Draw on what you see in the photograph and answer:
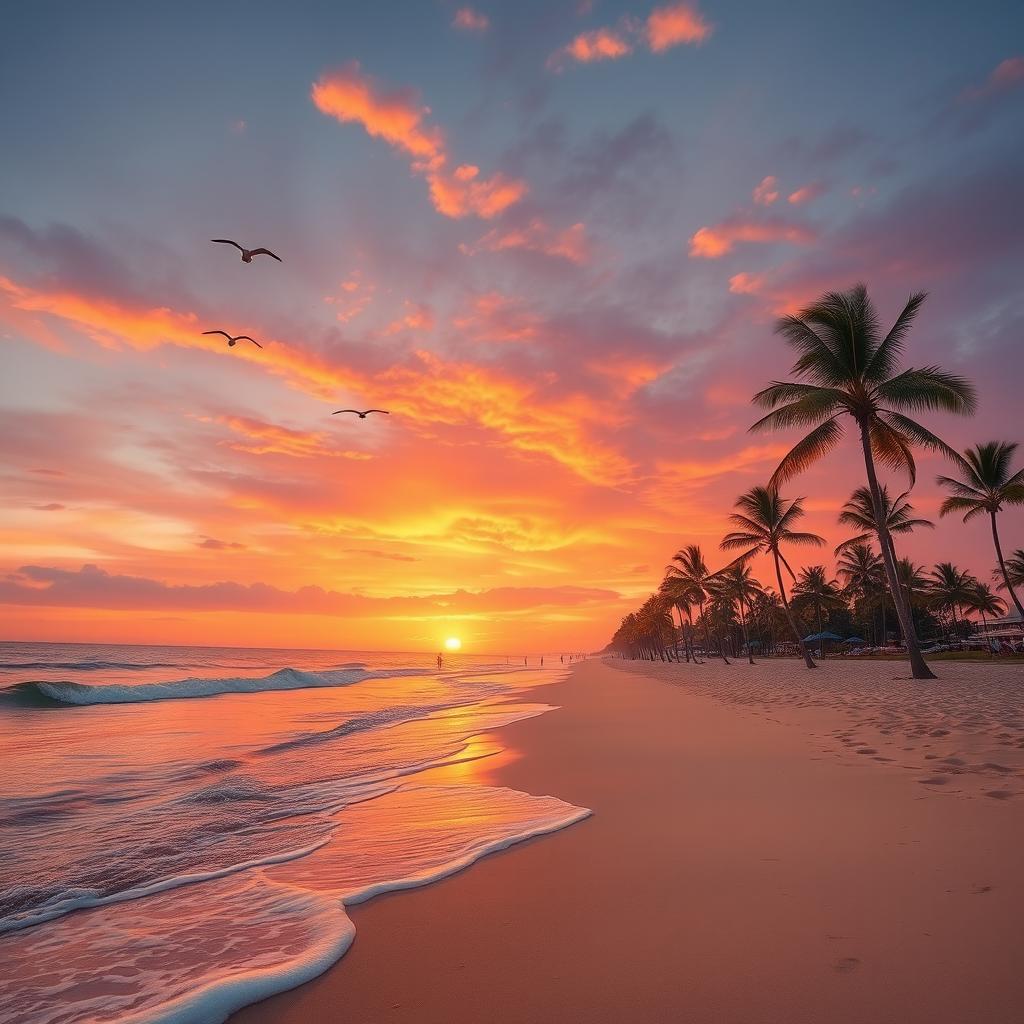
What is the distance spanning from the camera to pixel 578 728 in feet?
40.4

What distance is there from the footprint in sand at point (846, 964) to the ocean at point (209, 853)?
244 cm

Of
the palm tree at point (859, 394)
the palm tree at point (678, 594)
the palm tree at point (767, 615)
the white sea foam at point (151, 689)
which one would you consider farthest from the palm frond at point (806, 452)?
the palm tree at point (767, 615)

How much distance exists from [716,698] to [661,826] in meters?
14.5

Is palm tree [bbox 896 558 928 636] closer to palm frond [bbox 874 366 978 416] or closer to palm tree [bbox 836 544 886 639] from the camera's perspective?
palm tree [bbox 836 544 886 639]

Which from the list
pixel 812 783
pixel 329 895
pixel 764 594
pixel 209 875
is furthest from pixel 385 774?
pixel 764 594

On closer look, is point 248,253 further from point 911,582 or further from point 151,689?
point 911,582

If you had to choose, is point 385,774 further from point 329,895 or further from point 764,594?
point 764,594

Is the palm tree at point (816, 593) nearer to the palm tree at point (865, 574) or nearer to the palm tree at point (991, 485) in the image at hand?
the palm tree at point (865, 574)

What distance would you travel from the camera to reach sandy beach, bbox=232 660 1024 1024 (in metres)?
2.39

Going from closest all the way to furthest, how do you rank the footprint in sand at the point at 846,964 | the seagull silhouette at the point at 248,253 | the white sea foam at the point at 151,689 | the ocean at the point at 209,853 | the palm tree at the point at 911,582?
the footprint in sand at the point at 846,964 → the ocean at the point at 209,853 → the seagull silhouette at the point at 248,253 → the white sea foam at the point at 151,689 → the palm tree at the point at 911,582

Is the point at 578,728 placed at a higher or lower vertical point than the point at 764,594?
lower

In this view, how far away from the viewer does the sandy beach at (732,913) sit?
2.39m

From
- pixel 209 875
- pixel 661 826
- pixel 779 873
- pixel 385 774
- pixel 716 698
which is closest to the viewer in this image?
pixel 779 873

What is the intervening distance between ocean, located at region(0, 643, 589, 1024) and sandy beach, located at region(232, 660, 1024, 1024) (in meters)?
0.35
